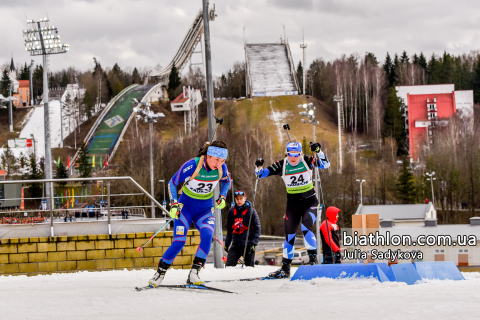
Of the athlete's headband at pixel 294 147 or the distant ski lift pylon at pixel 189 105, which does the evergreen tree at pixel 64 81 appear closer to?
the distant ski lift pylon at pixel 189 105

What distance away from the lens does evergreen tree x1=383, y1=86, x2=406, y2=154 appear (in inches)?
3100

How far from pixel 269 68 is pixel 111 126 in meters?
27.9

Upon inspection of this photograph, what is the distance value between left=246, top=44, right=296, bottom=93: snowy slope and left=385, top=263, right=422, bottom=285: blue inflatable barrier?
3136 inches

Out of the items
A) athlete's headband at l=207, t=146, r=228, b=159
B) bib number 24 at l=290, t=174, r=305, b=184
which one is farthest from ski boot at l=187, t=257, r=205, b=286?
bib number 24 at l=290, t=174, r=305, b=184

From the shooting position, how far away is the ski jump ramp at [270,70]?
3381 inches

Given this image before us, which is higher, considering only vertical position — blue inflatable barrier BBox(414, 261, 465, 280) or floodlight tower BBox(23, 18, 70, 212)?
floodlight tower BBox(23, 18, 70, 212)

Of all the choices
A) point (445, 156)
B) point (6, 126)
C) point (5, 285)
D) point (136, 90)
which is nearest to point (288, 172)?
point (5, 285)

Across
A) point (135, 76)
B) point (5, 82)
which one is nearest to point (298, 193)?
point (5, 82)

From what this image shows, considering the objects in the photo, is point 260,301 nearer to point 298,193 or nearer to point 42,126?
point 298,193

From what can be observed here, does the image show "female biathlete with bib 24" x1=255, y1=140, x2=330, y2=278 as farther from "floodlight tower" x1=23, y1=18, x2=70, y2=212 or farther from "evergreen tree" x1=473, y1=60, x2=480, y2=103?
"evergreen tree" x1=473, y1=60, x2=480, y2=103

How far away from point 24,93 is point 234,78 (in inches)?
1726

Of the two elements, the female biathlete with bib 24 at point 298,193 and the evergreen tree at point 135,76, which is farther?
the evergreen tree at point 135,76

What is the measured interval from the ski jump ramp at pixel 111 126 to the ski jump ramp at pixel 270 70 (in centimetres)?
1678

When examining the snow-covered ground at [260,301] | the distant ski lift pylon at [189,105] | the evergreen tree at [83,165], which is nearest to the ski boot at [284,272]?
the snow-covered ground at [260,301]
